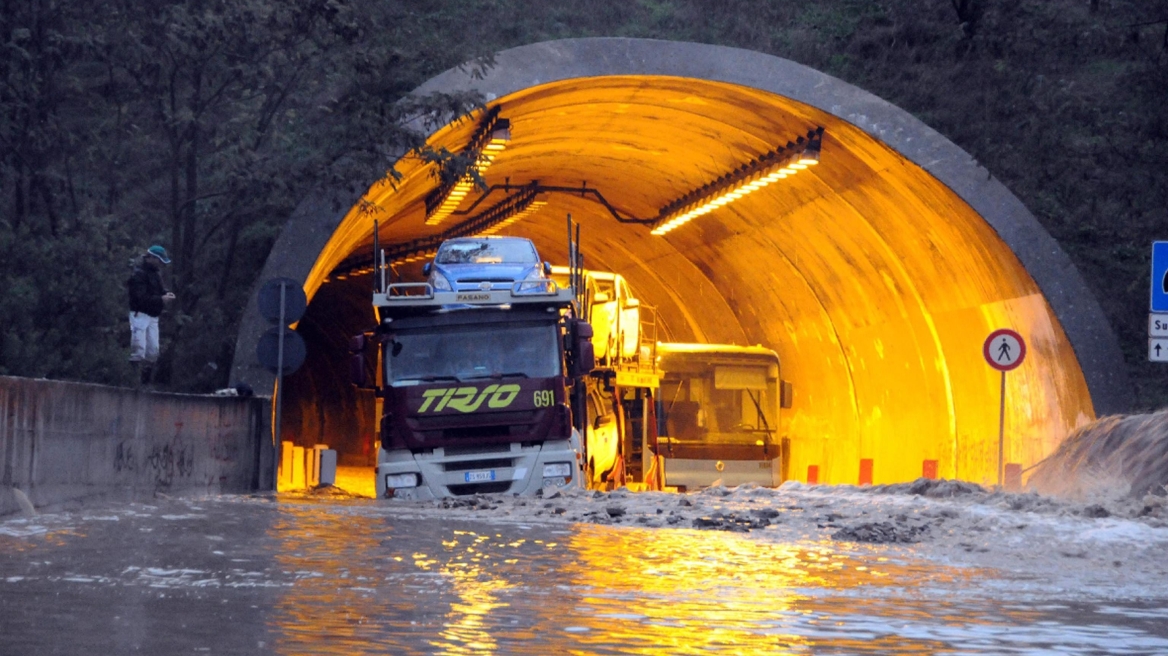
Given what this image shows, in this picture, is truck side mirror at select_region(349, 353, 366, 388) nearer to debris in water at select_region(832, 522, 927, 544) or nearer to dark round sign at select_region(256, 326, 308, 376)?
dark round sign at select_region(256, 326, 308, 376)

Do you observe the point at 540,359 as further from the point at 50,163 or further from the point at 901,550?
the point at 901,550

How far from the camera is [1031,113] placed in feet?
92.2

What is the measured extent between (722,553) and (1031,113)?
18011 millimetres

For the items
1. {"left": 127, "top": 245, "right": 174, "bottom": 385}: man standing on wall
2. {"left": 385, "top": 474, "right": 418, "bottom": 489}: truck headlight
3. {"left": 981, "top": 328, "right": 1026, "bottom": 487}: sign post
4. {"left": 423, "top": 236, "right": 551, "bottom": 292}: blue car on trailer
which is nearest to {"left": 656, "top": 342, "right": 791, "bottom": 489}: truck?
{"left": 423, "top": 236, "right": 551, "bottom": 292}: blue car on trailer

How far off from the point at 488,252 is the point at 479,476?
3.55m

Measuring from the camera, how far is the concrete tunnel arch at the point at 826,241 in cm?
2348

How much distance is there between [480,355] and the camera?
2086 cm

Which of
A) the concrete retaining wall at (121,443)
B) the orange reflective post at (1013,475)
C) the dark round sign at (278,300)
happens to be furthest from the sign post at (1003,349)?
the concrete retaining wall at (121,443)

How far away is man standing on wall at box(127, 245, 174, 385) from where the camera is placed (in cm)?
1869

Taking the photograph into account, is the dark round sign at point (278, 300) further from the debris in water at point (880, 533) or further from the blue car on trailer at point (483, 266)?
the debris in water at point (880, 533)

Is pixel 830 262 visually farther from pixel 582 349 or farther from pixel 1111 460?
pixel 1111 460

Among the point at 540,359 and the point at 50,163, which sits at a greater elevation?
the point at 50,163

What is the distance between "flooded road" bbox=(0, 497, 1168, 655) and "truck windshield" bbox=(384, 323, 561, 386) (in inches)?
277

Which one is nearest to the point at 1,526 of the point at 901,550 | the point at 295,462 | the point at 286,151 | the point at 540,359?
the point at 901,550
